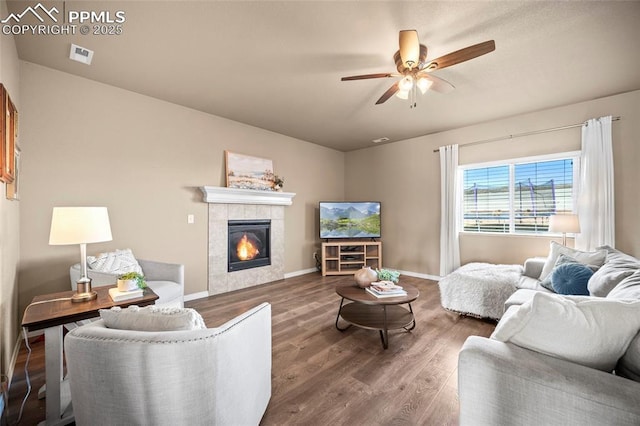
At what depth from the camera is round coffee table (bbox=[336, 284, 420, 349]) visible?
7.59 ft

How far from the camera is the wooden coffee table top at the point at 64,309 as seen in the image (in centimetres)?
136

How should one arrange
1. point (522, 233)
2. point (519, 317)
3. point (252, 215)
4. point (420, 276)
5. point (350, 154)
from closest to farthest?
point (519, 317)
point (522, 233)
point (252, 215)
point (420, 276)
point (350, 154)

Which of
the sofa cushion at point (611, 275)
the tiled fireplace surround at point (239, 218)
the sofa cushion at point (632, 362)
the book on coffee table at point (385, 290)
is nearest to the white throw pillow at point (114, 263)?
the tiled fireplace surround at point (239, 218)

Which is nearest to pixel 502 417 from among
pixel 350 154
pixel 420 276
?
pixel 420 276

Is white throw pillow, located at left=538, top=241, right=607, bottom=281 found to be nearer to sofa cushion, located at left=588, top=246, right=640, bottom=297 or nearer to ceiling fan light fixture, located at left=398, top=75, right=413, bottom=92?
sofa cushion, located at left=588, top=246, right=640, bottom=297

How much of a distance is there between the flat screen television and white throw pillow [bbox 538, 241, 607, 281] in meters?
2.80

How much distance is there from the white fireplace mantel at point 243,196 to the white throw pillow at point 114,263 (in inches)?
49.7

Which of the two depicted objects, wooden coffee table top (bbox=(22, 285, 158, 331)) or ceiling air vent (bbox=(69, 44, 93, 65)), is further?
ceiling air vent (bbox=(69, 44, 93, 65))

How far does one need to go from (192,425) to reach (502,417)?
3.94ft

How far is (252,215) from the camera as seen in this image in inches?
170

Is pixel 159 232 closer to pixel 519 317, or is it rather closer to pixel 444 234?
pixel 519 317

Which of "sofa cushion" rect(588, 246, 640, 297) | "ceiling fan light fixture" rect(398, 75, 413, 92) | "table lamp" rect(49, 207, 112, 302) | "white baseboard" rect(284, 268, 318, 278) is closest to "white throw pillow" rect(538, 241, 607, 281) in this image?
"sofa cushion" rect(588, 246, 640, 297)

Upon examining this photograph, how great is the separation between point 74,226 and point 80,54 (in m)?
1.82

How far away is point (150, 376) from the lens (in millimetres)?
1011
